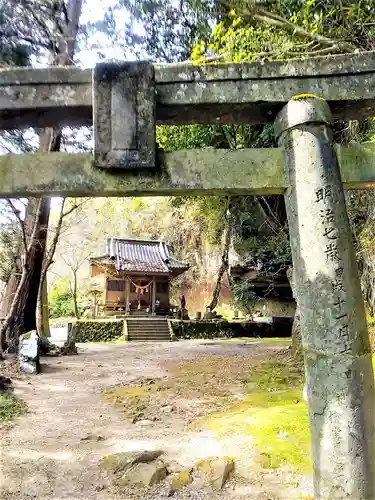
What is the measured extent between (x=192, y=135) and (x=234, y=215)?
12204 mm

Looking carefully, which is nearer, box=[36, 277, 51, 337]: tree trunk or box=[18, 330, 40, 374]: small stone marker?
box=[18, 330, 40, 374]: small stone marker

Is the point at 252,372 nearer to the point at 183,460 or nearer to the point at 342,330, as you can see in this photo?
the point at 183,460

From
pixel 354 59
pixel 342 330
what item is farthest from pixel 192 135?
pixel 342 330

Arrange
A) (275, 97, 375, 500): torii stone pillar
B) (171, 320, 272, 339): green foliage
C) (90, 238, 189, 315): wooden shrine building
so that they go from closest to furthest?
1. (275, 97, 375, 500): torii stone pillar
2. (171, 320, 272, 339): green foliage
3. (90, 238, 189, 315): wooden shrine building

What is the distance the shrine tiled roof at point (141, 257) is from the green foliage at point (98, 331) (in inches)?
139

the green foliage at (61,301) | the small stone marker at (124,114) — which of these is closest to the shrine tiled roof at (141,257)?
the green foliage at (61,301)

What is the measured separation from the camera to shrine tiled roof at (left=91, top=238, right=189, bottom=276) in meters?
26.1

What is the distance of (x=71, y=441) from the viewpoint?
19.0 feet

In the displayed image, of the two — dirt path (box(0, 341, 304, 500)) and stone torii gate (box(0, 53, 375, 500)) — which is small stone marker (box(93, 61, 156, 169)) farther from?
dirt path (box(0, 341, 304, 500))

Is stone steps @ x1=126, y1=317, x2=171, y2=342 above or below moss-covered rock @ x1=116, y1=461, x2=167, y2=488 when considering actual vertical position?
above

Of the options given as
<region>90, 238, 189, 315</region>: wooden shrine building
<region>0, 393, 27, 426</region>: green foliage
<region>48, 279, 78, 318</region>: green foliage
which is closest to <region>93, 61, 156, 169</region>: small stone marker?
<region>0, 393, 27, 426</region>: green foliage

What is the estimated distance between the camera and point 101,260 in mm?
26219

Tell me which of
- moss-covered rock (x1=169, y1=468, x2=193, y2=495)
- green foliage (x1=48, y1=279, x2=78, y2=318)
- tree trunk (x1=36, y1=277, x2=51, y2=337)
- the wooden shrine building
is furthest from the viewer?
green foliage (x1=48, y1=279, x2=78, y2=318)

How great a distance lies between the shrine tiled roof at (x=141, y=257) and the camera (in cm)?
2606
